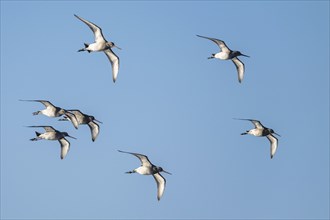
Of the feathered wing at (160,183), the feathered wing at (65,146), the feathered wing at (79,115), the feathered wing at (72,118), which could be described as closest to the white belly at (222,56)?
the feathered wing at (160,183)

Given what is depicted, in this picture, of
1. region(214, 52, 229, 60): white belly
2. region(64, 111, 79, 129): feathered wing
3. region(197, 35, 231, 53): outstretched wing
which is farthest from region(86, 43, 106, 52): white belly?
region(214, 52, 229, 60): white belly

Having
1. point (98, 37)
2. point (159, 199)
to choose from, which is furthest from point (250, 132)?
point (98, 37)

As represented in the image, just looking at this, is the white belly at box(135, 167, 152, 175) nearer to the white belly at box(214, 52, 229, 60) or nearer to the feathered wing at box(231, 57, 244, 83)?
the white belly at box(214, 52, 229, 60)

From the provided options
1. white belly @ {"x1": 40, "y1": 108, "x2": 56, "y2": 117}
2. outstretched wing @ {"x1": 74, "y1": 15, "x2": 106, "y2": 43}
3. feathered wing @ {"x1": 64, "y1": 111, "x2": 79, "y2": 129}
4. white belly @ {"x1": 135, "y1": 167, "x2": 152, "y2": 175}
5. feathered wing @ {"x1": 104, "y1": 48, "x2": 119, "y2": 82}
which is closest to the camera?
outstretched wing @ {"x1": 74, "y1": 15, "x2": 106, "y2": 43}

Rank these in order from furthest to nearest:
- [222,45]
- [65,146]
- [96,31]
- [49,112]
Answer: [65,146], [222,45], [49,112], [96,31]

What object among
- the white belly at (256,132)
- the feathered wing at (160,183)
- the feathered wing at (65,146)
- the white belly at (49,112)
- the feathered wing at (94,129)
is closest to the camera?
the white belly at (49,112)

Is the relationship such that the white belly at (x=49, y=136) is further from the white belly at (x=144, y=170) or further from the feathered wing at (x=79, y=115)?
the white belly at (x=144, y=170)

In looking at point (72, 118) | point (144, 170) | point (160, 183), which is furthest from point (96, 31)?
point (160, 183)

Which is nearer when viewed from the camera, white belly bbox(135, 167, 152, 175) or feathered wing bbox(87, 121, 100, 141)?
white belly bbox(135, 167, 152, 175)

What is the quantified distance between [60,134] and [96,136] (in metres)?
5.48

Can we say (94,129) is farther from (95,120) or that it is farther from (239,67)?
(239,67)

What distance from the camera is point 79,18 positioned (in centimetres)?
7356

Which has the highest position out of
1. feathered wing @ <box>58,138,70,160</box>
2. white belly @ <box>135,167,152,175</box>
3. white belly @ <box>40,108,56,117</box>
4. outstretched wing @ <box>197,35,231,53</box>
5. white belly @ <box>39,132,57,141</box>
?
outstretched wing @ <box>197,35,231,53</box>

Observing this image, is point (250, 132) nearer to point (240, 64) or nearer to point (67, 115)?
point (240, 64)
